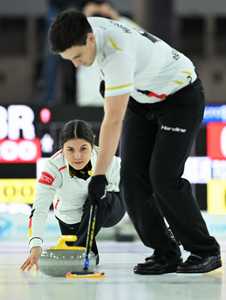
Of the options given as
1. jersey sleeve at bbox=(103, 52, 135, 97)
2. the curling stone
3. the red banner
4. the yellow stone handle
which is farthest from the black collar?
the red banner

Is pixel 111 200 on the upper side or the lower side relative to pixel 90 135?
lower

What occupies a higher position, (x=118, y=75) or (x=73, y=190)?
(x=118, y=75)

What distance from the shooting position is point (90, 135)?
11.6 feet

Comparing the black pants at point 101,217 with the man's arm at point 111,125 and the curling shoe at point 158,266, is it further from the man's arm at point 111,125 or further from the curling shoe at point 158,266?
the man's arm at point 111,125

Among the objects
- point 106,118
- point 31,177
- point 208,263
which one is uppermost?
point 106,118

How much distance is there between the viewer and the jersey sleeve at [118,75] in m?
2.87

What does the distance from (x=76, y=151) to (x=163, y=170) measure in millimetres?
482

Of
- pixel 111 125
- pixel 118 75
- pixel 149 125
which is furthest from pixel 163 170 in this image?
pixel 118 75

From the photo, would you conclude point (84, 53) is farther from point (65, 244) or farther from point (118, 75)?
point (65, 244)

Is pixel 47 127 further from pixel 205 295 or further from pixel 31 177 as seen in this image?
pixel 205 295

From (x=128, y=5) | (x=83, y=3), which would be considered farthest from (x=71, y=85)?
(x=128, y=5)

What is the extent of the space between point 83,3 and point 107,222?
3.44 meters

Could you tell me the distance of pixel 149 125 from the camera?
3.27 metres

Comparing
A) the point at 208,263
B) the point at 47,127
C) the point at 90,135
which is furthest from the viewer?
the point at 47,127
